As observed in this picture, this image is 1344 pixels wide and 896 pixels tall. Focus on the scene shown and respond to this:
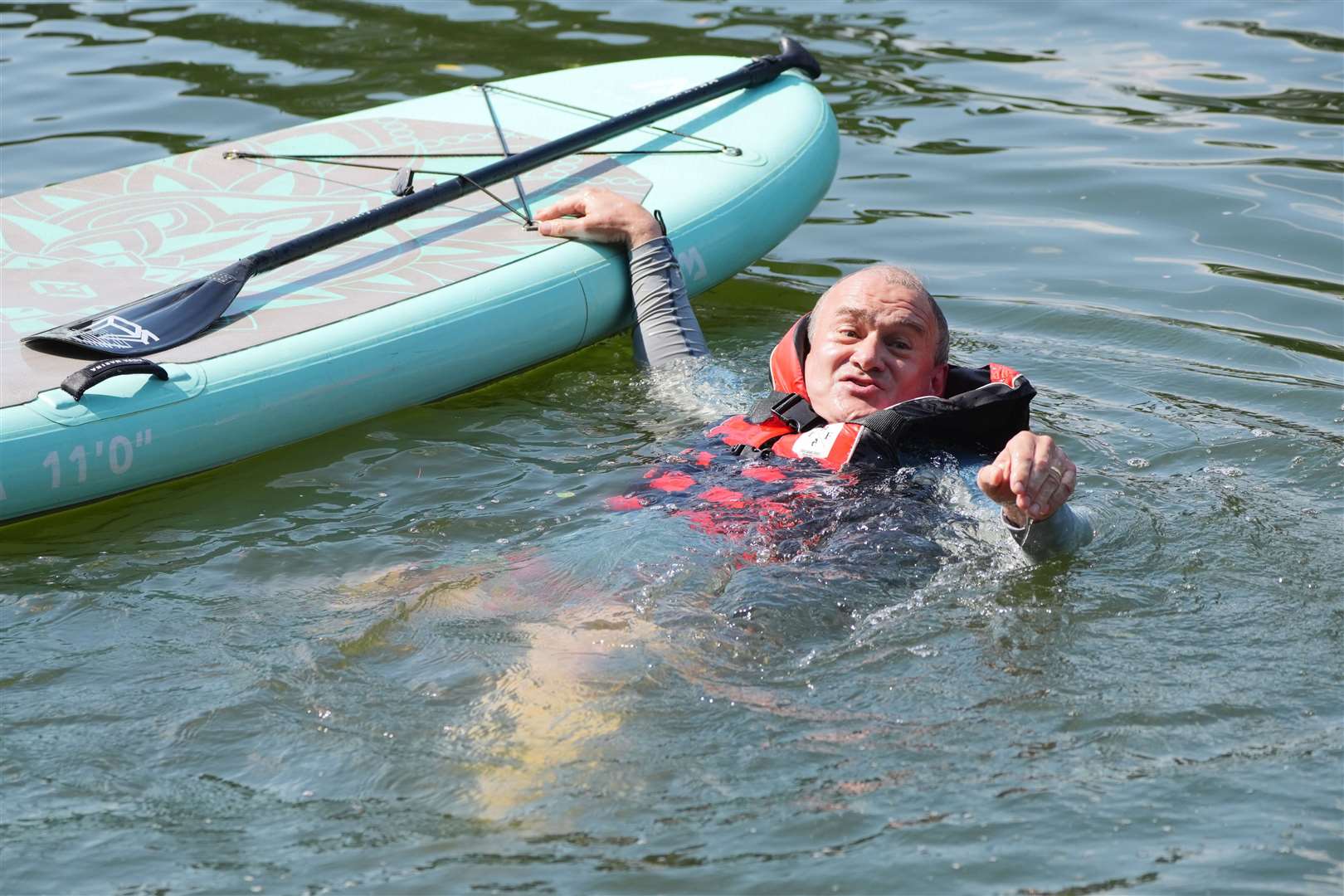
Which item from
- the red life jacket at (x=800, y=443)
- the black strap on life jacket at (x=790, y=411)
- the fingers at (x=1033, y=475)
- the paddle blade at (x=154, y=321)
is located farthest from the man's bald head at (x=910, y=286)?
the paddle blade at (x=154, y=321)

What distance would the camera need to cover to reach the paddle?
14.2ft

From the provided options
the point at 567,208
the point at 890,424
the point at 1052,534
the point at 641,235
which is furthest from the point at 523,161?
the point at 1052,534

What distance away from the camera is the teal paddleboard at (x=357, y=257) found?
4.23m

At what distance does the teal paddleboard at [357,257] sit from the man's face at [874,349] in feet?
4.39

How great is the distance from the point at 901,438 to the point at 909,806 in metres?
1.28

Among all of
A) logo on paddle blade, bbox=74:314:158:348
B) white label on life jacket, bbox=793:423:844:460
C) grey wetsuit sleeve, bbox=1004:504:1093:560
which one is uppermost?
logo on paddle blade, bbox=74:314:158:348

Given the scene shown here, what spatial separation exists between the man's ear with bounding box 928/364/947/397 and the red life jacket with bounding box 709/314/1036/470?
0.04 metres

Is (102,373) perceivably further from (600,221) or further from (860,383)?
(860,383)

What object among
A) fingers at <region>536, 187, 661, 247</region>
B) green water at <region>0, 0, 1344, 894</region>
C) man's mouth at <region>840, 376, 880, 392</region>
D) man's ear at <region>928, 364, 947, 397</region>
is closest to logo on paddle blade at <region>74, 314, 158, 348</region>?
green water at <region>0, 0, 1344, 894</region>

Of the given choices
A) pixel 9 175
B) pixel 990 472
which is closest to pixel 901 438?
pixel 990 472

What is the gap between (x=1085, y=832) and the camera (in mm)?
2660

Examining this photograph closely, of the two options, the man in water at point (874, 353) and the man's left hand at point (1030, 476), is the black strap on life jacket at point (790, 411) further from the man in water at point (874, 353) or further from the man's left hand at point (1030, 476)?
the man's left hand at point (1030, 476)

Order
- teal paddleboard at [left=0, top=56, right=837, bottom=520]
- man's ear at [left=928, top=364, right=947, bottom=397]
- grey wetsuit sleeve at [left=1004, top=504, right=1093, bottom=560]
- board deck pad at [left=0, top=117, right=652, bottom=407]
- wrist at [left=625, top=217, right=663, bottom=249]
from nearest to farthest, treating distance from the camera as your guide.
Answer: grey wetsuit sleeve at [left=1004, top=504, right=1093, bottom=560] → man's ear at [left=928, top=364, right=947, bottom=397] → teal paddleboard at [left=0, top=56, right=837, bottom=520] → board deck pad at [left=0, top=117, right=652, bottom=407] → wrist at [left=625, top=217, right=663, bottom=249]

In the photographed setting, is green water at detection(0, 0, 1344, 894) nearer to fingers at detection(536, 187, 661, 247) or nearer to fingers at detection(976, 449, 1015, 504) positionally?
fingers at detection(976, 449, 1015, 504)
